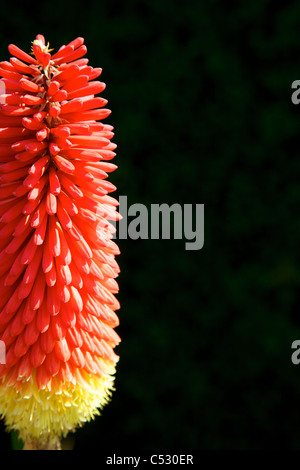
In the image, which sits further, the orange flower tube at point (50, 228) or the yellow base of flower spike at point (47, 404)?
the yellow base of flower spike at point (47, 404)

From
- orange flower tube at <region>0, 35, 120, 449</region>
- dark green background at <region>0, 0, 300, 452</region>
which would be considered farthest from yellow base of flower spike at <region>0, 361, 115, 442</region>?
dark green background at <region>0, 0, 300, 452</region>

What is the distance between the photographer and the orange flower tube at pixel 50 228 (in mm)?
1673

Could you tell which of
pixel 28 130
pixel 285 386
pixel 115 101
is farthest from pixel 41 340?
pixel 285 386

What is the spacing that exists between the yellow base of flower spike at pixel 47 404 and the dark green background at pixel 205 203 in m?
1.66

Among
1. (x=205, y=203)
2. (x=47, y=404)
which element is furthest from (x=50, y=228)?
(x=205, y=203)

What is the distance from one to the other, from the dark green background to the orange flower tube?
5.51ft

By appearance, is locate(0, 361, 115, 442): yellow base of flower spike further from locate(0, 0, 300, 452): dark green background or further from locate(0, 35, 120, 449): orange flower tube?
locate(0, 0, 300, 452): dark green background

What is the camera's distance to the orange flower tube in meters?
1.67

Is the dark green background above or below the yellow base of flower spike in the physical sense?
above

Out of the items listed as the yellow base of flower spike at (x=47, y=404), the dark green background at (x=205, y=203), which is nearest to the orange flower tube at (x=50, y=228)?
the yellow base of flower spike at (x=47, y=404)

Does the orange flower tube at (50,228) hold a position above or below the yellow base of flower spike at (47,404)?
above

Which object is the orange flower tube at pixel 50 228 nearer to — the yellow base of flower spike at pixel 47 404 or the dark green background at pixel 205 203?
the yellow base of flower spike at pixel 47 404

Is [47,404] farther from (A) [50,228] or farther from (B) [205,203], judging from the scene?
(B) [205,203]
